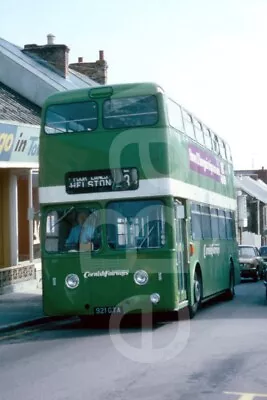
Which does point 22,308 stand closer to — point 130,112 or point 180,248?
point 180,248

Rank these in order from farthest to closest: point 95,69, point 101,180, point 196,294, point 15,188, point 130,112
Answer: point 95,69 → point 15,188 → point 196,294 → point 130,112 → point 101,180

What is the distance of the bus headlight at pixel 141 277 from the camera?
14969 millimetres

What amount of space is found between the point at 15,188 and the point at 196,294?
10.1m

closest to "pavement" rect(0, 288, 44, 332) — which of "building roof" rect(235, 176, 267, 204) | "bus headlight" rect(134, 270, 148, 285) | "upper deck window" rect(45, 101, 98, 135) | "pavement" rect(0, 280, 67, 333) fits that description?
"pavement" rect(0, 280, 67, 333)

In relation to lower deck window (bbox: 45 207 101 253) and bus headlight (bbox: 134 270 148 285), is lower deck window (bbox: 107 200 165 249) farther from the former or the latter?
bus headlight (bbox: 134 270 148 285)

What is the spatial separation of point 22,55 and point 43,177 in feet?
66.9

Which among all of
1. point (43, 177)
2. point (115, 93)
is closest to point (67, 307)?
point (43, 177)

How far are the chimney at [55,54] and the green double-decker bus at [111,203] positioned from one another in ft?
63.1

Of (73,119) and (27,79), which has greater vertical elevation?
(27,79)

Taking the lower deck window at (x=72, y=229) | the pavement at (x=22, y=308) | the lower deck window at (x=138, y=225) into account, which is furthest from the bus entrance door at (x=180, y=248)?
the pavement at (x=22, y=308)

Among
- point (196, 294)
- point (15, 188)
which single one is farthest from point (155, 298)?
point (15, 188)

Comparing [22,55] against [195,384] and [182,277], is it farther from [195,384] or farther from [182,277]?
[195,384]

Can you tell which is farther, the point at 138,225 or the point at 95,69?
the point at 95,69

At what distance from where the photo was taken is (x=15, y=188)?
84.9 feet
